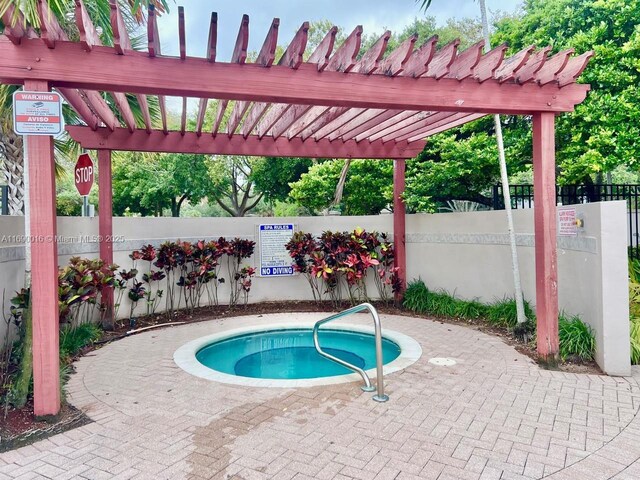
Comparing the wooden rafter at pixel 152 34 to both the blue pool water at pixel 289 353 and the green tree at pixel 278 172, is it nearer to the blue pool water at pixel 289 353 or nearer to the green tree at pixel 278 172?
the blue pool water at pixel 289 353

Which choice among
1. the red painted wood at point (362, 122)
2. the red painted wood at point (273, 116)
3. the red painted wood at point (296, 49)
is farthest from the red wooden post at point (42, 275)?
the red painted wood at point (362, 122)

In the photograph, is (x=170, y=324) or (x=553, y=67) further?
(x=170, y=324)

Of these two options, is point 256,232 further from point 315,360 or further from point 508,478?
point 508,478

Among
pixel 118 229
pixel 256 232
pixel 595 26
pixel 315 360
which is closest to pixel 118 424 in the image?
pixel 315 360

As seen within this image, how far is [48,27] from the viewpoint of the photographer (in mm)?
3098

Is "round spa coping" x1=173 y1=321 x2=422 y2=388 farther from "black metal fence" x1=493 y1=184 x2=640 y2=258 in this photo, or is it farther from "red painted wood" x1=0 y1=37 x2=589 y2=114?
"black metal fence" x1=493 y1=184 x2=640 y2=258

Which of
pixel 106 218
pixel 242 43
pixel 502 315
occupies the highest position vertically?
pixel 242 43

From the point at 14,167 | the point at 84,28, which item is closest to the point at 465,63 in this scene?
the point at 84,28

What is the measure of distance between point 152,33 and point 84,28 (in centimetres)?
47

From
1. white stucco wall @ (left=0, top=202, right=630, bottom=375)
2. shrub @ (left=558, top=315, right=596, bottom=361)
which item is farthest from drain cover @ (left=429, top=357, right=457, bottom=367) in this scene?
white stucco wall @ (left=0, top=202, right=630, bottom=375)

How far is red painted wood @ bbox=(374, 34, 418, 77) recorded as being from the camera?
3704mm

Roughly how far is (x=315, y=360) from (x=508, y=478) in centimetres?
322

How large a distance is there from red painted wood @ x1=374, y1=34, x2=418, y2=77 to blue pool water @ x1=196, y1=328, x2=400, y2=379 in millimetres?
3248

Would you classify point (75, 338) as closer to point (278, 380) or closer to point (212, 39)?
point (278, 380)
